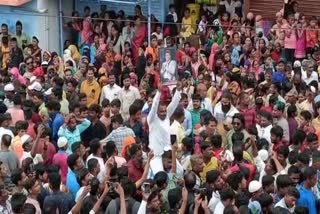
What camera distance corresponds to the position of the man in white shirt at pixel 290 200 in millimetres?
10656

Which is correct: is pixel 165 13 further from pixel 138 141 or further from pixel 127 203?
pixel 127 203

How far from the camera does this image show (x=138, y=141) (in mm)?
12992

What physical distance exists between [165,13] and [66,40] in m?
2.18

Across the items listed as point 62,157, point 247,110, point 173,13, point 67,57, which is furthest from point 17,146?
point 173,13

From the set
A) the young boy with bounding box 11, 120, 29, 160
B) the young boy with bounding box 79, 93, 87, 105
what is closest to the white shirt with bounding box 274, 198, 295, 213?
the young boy with bounding box 11, 120, 29, 160

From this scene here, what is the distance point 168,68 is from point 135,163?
7.37 ft

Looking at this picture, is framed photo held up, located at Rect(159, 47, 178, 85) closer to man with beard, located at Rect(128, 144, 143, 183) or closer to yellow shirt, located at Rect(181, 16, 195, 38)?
man with beard, located at Rect(128, 144, 143, 183)

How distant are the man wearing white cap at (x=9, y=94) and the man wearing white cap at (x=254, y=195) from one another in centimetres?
501

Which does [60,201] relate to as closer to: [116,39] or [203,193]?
[203,193]

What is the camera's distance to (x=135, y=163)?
12.1m

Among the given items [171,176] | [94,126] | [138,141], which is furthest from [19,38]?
[171,176]

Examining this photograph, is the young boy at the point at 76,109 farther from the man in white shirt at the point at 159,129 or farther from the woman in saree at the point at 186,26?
the woman in saree at the point at 186,26

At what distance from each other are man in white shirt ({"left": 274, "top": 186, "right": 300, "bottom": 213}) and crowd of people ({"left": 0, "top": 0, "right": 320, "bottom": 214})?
1 cm

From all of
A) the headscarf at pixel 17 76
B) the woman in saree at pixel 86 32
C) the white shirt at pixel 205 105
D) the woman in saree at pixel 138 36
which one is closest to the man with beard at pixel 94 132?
the white shirt at pixel 205 105
